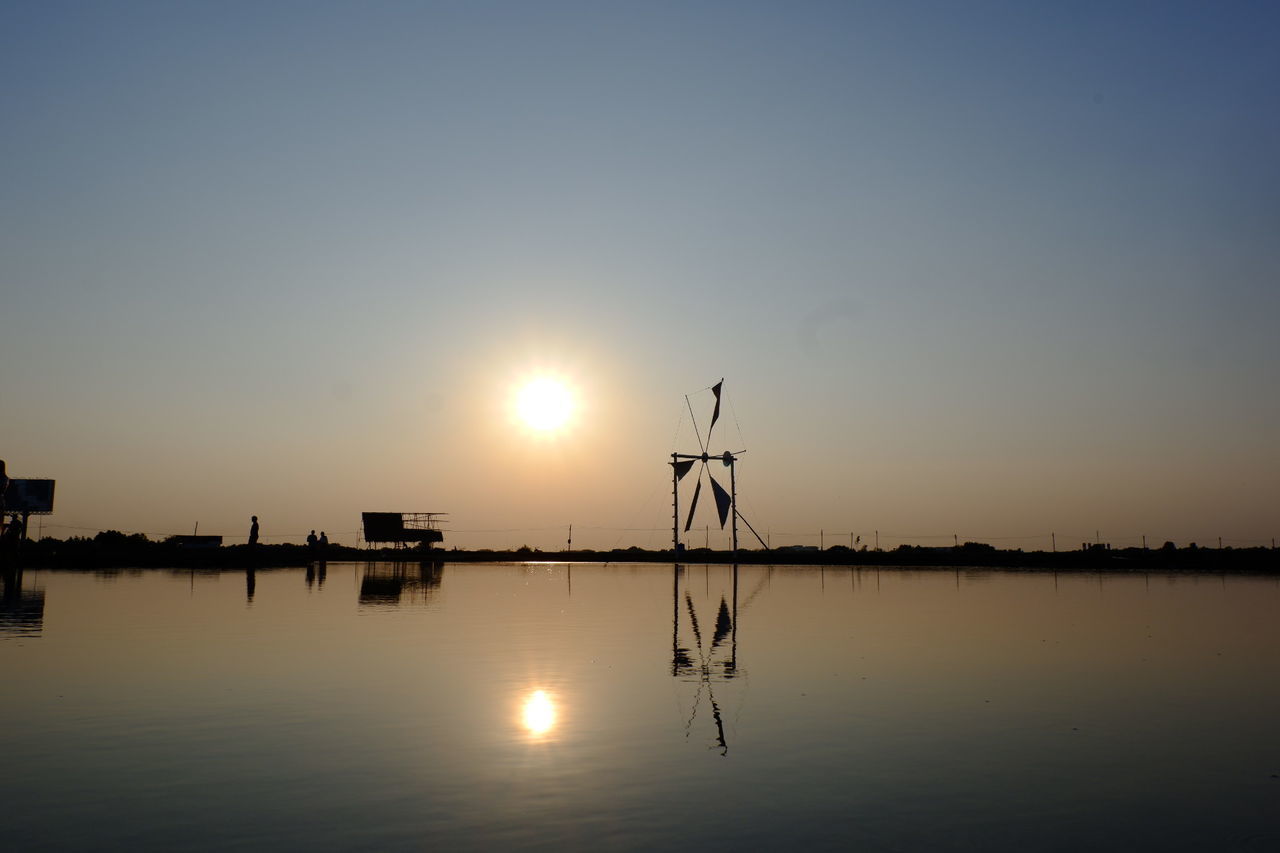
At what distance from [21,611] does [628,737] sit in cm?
2952

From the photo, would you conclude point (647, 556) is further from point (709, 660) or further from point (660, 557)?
point (709, 660)

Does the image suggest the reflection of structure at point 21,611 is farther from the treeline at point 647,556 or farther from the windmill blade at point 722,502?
the windmill blade at point 722,502

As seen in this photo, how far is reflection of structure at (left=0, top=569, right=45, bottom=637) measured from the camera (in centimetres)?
2834

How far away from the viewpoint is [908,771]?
1341 centimetres

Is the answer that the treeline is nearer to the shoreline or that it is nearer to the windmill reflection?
the shoreline

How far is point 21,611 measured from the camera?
114ft

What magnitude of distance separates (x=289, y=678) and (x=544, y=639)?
982 cm

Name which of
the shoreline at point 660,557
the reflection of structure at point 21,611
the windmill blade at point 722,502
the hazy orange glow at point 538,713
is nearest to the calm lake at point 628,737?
the hazy orange glow at point 538,713

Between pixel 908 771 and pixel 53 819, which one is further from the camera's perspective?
pixel 908 771

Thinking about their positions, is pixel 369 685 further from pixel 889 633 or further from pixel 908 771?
pixel 889 633

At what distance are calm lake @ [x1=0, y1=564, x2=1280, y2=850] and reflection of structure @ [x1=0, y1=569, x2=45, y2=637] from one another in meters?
0.28

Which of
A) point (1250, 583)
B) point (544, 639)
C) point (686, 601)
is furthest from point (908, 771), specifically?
point (1250, 583)

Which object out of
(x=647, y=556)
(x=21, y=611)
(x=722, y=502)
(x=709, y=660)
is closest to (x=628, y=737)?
(x=709, y=660)

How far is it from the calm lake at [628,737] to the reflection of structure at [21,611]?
0.28m
